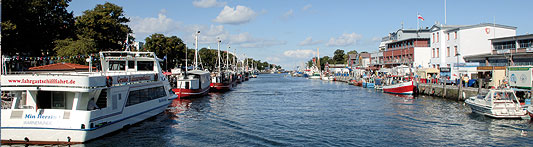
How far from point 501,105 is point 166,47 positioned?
208 feet

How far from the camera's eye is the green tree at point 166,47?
78.1 metres

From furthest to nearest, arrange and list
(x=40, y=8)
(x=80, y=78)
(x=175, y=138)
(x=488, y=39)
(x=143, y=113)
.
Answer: (x=488, y=39) → (x=40, y=8) → (x=143, y=113) → (x=175, y=138) → (x=80, y=78)

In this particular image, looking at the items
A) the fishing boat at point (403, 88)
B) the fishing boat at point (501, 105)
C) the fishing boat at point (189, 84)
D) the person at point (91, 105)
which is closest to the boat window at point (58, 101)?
the person at point (91, 105)

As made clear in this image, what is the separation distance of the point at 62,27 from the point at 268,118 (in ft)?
136

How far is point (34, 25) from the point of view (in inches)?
2009

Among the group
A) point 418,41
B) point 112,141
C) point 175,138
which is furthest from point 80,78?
point 418,41

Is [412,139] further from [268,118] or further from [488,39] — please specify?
[488,39]

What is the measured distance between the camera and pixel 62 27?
2238 inches

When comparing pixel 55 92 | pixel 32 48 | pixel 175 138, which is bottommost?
pixel 175 138

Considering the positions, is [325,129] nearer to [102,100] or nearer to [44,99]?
[102,100]

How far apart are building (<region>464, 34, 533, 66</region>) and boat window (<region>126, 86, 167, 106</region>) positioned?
124 feet

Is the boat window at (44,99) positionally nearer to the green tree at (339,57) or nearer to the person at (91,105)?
the person at (91,105)

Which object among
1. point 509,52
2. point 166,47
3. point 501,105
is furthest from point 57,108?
point 166,47

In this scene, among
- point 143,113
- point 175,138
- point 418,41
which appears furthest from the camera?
point 418,41
